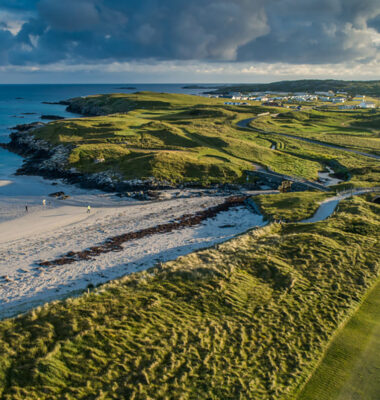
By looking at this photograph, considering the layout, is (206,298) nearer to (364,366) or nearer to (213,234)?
(364,366)

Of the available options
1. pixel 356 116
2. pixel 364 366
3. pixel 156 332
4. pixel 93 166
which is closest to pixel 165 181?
pixel 93 166

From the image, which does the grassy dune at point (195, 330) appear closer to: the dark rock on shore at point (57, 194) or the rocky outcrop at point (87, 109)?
the dark rock on shore at point (57, 194)

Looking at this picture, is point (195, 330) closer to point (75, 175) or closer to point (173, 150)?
point (75, 175)

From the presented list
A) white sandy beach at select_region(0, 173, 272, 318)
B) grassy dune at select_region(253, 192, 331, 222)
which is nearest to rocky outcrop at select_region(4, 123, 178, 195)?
white sandy beach at select_region(0, 173, 272, 318)

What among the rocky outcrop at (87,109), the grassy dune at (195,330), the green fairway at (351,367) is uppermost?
the rocky outcrop at (87,109)

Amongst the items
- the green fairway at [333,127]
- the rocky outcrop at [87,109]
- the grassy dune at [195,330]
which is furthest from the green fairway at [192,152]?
the rocky outcrop at [87,109]
